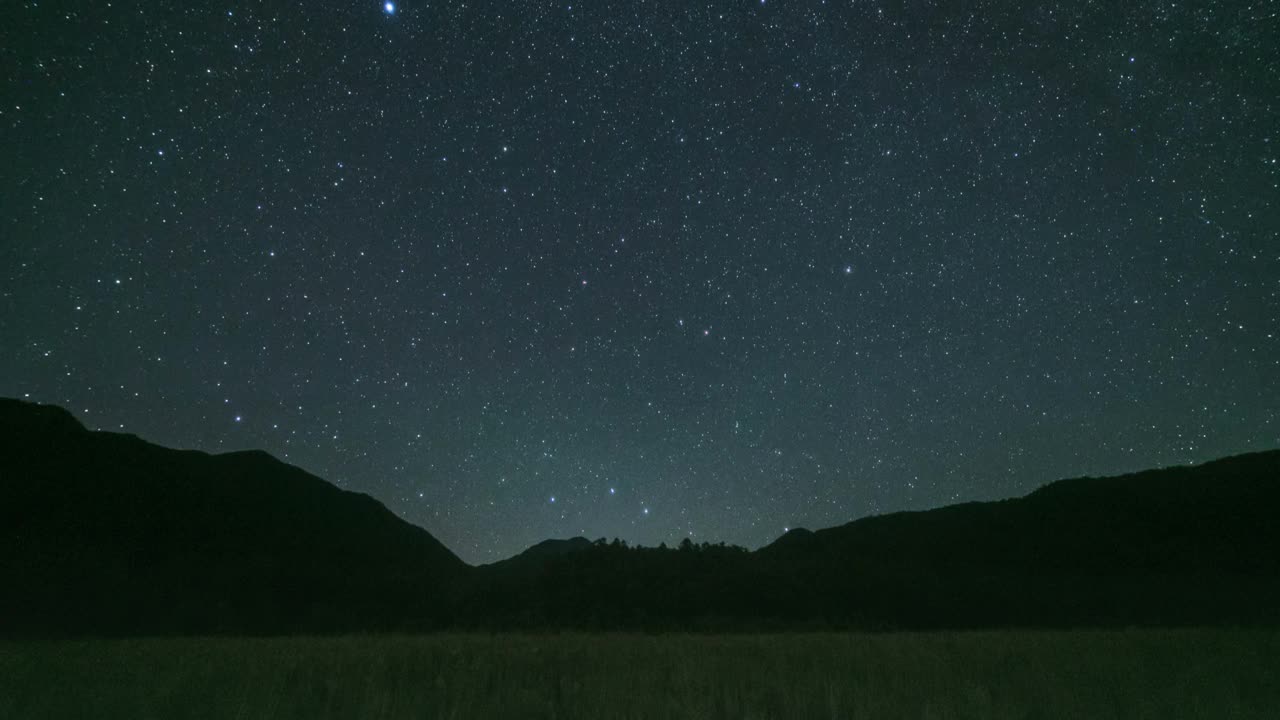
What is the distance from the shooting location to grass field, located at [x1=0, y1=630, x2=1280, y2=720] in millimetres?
4594

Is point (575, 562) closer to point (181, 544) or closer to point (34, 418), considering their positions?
point (181, 544)

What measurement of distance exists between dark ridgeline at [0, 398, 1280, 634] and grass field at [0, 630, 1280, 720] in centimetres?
2210

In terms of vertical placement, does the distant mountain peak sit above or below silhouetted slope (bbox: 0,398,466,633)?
above

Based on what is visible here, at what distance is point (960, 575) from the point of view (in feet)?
159

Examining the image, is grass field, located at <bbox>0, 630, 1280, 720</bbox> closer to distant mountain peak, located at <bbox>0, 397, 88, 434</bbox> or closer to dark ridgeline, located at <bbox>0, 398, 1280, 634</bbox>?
dark ridgeline, located at <bbox>0, 398, 1280, 634</bbox>

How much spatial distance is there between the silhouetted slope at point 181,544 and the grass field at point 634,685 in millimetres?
37309

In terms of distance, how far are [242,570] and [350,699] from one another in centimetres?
7369

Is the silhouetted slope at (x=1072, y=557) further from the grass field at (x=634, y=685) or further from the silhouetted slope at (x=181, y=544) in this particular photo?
the grass field at (x=634, y=685)

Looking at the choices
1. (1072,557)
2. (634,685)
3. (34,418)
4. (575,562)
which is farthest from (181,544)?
(634,685)

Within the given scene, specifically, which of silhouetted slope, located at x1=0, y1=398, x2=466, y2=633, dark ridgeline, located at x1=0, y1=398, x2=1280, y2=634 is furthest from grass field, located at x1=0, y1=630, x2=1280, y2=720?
silhouetted slope, located at x1=0, y1=398, x2=466, y2=633

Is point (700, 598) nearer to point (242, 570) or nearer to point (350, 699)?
point (350, 699)

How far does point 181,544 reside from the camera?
71000mm

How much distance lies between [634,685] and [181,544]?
80025 mm

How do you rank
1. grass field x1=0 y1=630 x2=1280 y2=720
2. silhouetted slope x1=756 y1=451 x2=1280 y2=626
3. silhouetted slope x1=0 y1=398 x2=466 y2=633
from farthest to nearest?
silhouetted slope x1=0 y1=398 x2=466 y2=633, silhouetted slope x1=756 y1=451 x2=1280 y2=626, grass field x1=0 y1=630 x2=1280 y2=720
